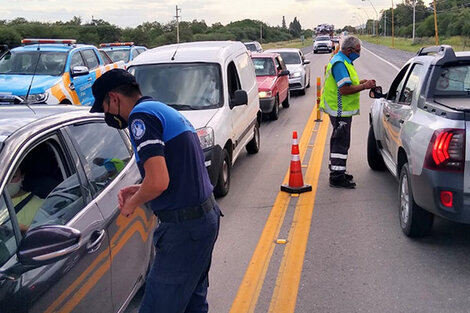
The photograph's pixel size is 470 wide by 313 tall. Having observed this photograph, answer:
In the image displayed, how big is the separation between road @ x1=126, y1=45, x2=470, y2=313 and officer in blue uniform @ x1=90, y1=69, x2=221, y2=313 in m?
1.49

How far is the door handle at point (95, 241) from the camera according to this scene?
3.05 meters

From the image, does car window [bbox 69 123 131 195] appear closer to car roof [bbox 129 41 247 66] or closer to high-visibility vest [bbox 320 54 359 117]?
high-visibility vest [bbox 320 54 359 117]

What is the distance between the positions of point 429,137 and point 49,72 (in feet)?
32.7

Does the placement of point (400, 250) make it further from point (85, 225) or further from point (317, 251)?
point (85, 225)

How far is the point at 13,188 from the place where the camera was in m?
2.86

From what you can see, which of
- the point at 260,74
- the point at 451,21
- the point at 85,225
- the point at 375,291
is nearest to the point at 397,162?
the point at 375,291

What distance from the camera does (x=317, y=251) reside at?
18.1 ft

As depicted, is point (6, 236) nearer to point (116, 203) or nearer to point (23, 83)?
point (116, 203)

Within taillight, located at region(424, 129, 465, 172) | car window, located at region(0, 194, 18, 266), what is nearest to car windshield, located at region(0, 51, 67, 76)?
taillight, located at region(424, 129, 465, 172)

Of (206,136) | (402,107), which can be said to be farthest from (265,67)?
(402,107)

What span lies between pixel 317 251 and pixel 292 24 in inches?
7162

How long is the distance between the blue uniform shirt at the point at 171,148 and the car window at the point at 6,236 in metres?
0.67

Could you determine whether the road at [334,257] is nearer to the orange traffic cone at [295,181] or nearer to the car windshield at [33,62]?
the orange traffic cone at [295,181]

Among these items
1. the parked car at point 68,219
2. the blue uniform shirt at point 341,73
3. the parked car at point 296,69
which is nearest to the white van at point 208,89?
the blue uniform shirt at point 341,73
